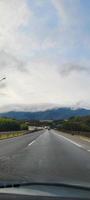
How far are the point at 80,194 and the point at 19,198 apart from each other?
0.93 meters

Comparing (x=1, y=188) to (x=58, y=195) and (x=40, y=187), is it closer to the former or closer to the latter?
(x=40, y=187)

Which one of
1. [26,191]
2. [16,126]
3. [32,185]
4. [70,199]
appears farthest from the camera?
[16,126]

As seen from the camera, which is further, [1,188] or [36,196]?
[1,188]

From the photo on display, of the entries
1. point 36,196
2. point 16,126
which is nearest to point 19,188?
point 36,196

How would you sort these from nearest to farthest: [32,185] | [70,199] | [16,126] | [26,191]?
[70,199], [26,191], [32,185], [16,126]

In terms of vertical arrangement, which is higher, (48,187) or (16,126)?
(16,126)

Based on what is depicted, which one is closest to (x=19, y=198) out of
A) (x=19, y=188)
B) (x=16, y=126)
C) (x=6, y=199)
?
(x=6, y=199)

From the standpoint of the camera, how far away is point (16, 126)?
175 meters

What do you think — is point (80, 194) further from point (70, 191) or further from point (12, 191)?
point (12, 191)

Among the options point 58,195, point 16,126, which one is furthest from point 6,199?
point 16,126

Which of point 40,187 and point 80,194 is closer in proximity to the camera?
point 80,194

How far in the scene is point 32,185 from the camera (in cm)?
759

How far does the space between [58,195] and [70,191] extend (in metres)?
0.43

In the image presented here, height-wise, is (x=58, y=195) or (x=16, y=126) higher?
(x=16, y=126)
